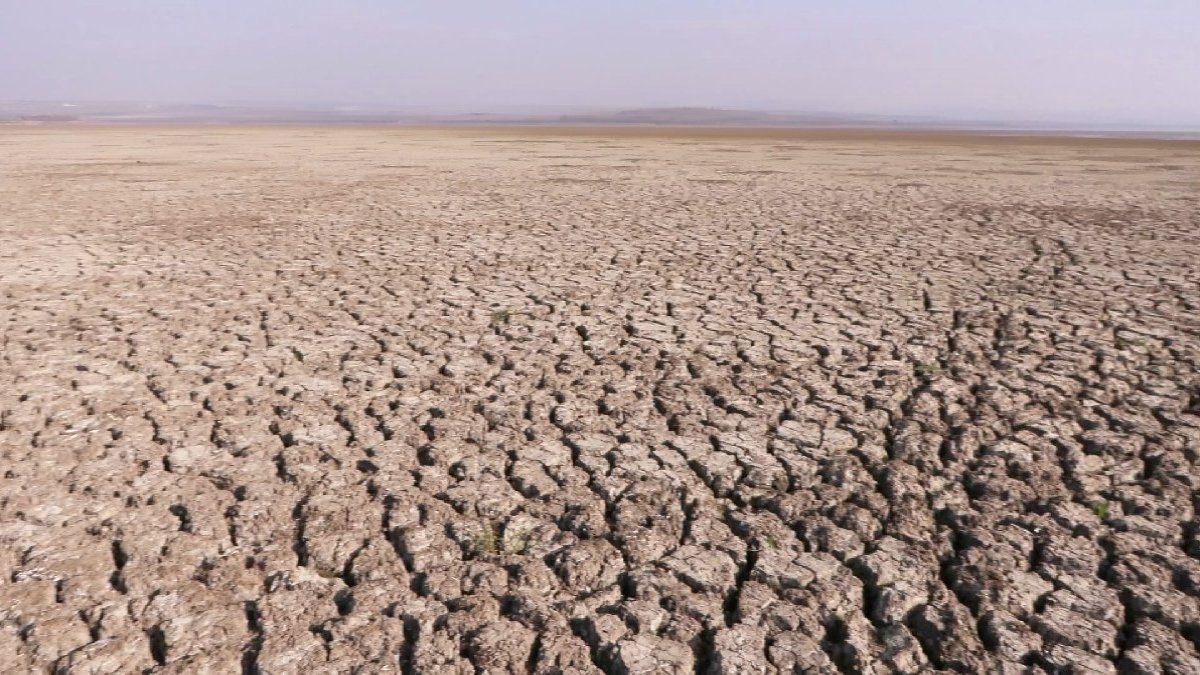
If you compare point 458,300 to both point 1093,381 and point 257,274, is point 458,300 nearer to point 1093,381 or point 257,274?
point 257,274

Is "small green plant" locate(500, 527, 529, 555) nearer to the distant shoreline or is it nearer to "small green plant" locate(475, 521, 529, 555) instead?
"small green plant" locate(475, 521, 529, 555)

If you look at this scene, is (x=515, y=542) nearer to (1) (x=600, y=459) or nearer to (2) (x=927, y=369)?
(1) (x=600, y=459)

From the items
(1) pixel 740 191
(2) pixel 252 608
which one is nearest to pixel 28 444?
(2) pixel 252 608

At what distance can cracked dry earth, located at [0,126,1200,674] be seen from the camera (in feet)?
6.22

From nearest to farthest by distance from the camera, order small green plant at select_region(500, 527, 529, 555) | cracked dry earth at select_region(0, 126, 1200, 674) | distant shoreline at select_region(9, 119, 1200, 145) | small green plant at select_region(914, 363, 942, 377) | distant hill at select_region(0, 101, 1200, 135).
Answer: cracked dry earth at select_region(0, 126, 1200, 674) → small green plant at select_region(500, 527, 529, 555) → small green plant at select_region(914, 363, 942, 377) → distant shoreline at select_region(9, 119, 1200, 145) → distant hill at select_region(0, 101, 1200, 135)

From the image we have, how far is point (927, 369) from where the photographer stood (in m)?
3.48

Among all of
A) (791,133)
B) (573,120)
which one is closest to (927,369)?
(791,133)

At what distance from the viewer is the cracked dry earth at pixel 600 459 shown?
6.22 ft

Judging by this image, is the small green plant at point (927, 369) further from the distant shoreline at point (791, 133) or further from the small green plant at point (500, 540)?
the distant shoreline at point (791, 133)

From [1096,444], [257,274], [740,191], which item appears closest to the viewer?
[1096,444]

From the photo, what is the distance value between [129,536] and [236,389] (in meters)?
1.12

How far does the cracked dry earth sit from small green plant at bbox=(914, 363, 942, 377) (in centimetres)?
2

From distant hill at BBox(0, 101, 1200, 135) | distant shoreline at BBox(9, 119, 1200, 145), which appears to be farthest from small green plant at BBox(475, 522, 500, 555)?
distant hill at BBox(0, 101, 1200, 135)

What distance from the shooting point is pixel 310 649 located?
1.83 m
